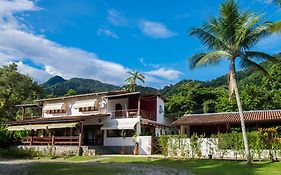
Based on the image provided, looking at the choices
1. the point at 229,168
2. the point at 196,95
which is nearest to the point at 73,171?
the point at 229,168

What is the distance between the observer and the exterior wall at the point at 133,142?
114 feet

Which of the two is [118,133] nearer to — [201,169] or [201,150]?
[201,150]

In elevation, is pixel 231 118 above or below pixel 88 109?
below

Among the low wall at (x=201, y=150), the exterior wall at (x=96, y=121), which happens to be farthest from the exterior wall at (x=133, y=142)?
the low wall at (x=201, y=150)

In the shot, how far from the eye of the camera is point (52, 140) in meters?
37.8

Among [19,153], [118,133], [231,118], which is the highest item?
[231,118]

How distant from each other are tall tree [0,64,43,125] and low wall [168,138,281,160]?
107 ft

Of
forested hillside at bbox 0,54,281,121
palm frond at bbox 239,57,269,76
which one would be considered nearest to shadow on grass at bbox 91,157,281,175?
palm frond at bbox 239,57,269,76

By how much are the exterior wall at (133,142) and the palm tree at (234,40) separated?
13.1 meters

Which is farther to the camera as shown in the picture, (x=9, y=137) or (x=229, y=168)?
(x=9, y=137)

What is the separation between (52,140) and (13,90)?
20.6 metres

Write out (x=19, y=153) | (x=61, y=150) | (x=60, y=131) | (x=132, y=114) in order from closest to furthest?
(x=61, y=150)
(x=19, y=153)
(x=132, y=114)
(x=60, y=131)

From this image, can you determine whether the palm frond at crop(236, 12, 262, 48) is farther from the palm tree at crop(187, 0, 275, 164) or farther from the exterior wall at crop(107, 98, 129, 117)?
the exterior wall at crop(107, 98, 129, 117)

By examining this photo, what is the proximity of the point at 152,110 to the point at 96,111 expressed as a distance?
21.2 feet
